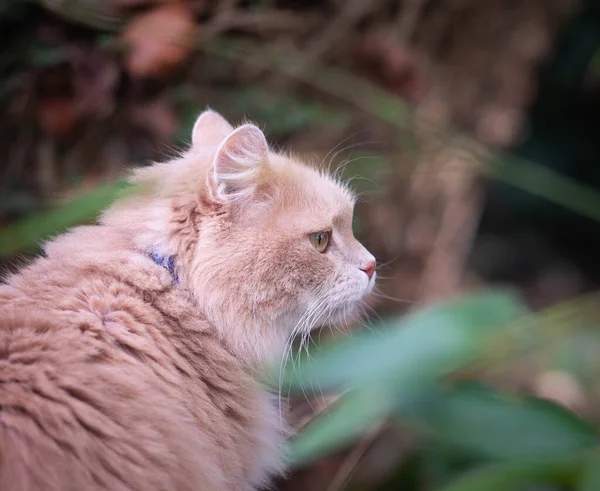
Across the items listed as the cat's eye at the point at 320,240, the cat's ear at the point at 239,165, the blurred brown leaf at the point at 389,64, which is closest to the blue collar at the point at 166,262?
the cat's ear at the point at 239,165

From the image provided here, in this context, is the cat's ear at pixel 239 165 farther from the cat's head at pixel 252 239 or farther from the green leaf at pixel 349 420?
the green leaf at pixel 349 420

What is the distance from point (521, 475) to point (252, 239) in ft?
3.10

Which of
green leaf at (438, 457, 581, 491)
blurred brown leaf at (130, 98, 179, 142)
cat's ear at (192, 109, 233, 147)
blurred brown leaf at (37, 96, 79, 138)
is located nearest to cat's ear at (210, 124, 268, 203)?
cat's ear at (192, 109, 233, 147)

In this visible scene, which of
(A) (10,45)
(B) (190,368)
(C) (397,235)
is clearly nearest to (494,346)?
(B) (190,368)

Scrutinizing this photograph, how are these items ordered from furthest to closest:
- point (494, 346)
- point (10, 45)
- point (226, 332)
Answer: point (10, 45), point (226, 332), point (494, 346)

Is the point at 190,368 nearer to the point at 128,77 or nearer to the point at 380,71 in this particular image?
the point at 128,77

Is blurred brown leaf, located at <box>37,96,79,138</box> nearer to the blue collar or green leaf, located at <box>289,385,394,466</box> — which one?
the blue collar

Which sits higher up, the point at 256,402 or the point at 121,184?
the point at 121,184

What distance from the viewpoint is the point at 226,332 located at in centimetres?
159

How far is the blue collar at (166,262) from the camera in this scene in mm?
1540

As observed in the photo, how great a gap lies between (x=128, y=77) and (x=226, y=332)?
4.59 ft

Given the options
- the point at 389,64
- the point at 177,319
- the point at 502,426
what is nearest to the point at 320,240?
the point at 177,319

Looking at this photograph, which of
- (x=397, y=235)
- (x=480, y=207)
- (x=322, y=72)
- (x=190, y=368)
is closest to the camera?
(x=190, y=368)

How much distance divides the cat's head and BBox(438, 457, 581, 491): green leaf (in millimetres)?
875
